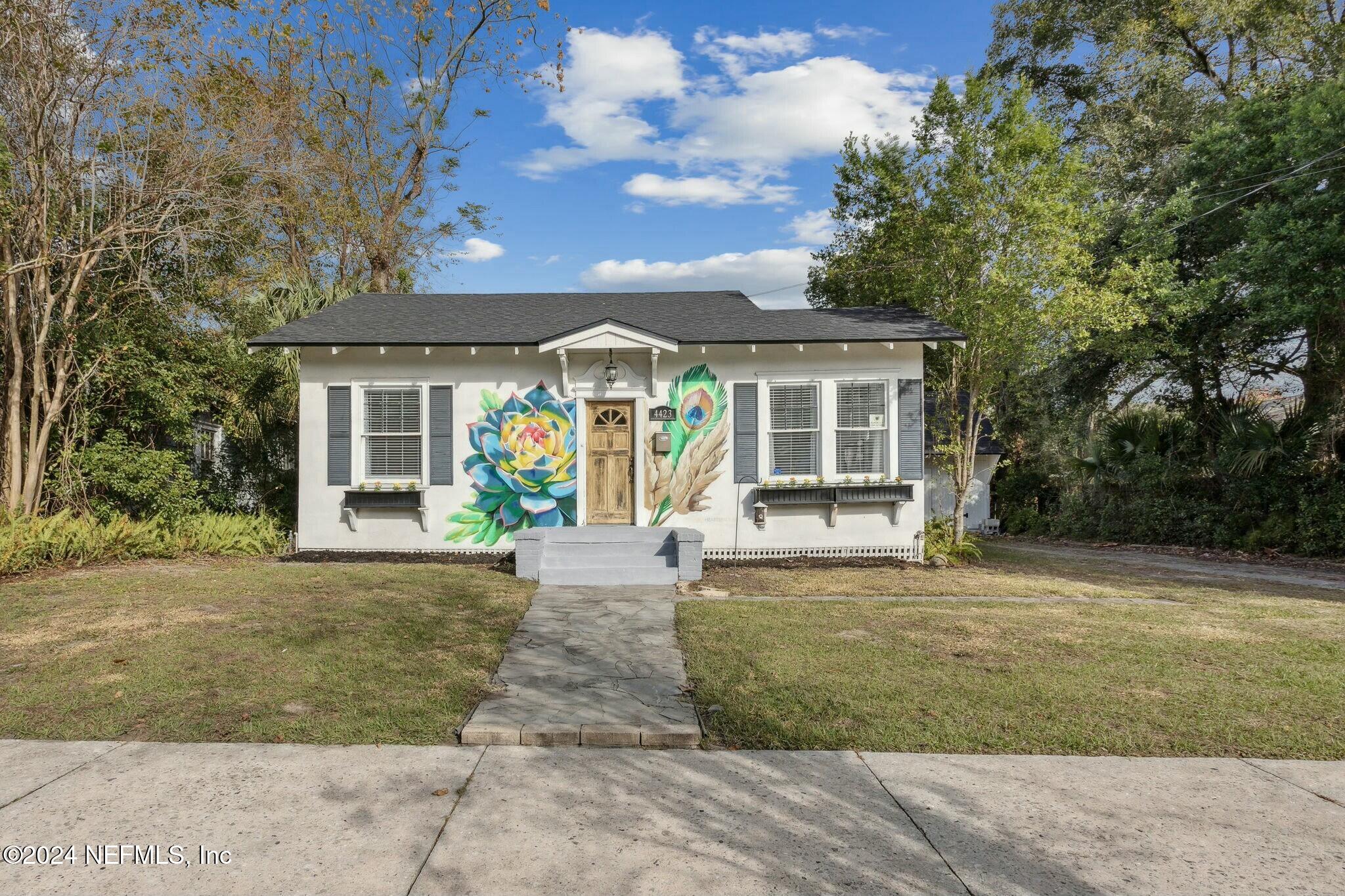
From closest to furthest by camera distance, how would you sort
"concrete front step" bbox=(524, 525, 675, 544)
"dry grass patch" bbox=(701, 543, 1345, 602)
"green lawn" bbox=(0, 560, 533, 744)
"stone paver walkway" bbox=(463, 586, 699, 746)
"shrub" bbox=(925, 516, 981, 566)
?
1. "green lawn" bbox=(0, 560, 533, 744)
2. "stone paver walkway" bbox=(463, 586, 699, 746)
3. "dry grass patch" bbox=(701, 543, 1345, 602)
4. "concrete front step" bbox=(524, 525, 675, 544)
5. "shrub" bbox=(925, 516, 981, 566)

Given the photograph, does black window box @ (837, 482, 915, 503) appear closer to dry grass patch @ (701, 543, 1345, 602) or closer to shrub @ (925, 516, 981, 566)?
dry grass patch @ (701, 543, 1345, 602)

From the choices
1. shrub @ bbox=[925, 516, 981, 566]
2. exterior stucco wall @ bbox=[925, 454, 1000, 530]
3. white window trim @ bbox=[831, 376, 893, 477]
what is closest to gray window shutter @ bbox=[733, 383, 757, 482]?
white window trim @ bbox=[831, 376, 893, 477]

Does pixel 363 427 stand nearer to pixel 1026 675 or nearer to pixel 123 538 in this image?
pixel 123 538

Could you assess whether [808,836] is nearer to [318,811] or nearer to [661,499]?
[318,811]

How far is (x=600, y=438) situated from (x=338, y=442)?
3.85 meters

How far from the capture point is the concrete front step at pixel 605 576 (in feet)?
29.5

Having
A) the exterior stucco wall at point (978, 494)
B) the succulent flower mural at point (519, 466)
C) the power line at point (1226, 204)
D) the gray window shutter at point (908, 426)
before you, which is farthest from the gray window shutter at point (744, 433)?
the exterior stucco wall at point (978, 494)

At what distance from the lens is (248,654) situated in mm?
5461

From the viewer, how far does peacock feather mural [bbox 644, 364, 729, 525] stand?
35.0ft

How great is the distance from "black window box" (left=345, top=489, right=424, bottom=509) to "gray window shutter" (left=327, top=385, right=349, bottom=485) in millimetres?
309

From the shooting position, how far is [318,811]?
3.22 m

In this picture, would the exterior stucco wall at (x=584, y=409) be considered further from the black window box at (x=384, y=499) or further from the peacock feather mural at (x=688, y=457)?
the black window box at (x=384, y=499)

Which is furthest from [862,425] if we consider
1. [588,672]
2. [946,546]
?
[588,672]

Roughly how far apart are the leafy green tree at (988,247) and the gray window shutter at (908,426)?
118cm
